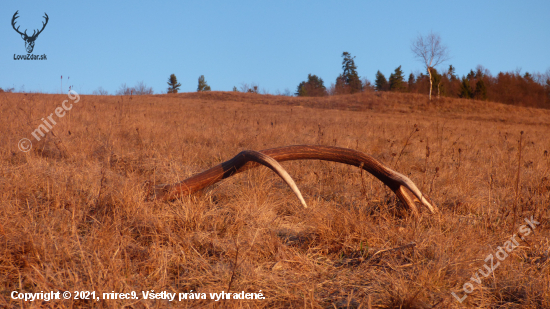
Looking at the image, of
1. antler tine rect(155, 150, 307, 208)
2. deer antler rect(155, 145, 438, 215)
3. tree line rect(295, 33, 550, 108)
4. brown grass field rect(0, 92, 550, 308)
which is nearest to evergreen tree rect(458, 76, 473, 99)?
tree line rect(295, 33, 550, 108)

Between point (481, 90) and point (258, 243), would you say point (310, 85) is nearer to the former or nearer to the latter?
point (481, 90)

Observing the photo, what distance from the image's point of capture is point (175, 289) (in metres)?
1.83

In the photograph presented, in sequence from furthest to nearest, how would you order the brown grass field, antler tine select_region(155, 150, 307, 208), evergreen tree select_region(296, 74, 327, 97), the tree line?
A: 1. evergreen tree select_region(296, 74, 327, 97)
2. the tree line
3. antler tine select_region(155, 150, 307, 208)
4. the brown grass field

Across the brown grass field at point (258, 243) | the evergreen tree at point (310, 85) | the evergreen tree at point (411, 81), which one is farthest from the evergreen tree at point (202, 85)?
the brown grass field at point (258, 243)

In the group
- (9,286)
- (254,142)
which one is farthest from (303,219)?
(254,142)

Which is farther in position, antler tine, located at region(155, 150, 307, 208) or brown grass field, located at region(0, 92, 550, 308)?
antler tine, located at region(155, 150, 307, 208)

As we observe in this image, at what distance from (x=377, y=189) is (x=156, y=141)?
4.05m

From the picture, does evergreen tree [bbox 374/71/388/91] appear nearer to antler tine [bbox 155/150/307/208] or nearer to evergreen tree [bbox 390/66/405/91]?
evergreen tree [bbox 390/66/405/91]

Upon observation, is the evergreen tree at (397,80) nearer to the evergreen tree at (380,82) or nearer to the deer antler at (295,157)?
the evergreen tree at (380,82)

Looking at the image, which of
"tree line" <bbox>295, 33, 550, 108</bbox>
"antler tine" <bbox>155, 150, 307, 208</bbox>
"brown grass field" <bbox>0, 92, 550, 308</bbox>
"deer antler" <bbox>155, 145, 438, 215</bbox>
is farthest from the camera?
"tree line" <bbox>295, 33, 550, 108</bbox>

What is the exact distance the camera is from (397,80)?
147 ft

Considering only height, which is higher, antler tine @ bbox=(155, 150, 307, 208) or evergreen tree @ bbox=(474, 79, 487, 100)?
evergreen tree @ bbox=(474, 79, 487, 100)

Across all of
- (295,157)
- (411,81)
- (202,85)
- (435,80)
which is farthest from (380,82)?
(295,157)

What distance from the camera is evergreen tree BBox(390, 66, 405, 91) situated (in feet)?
145
